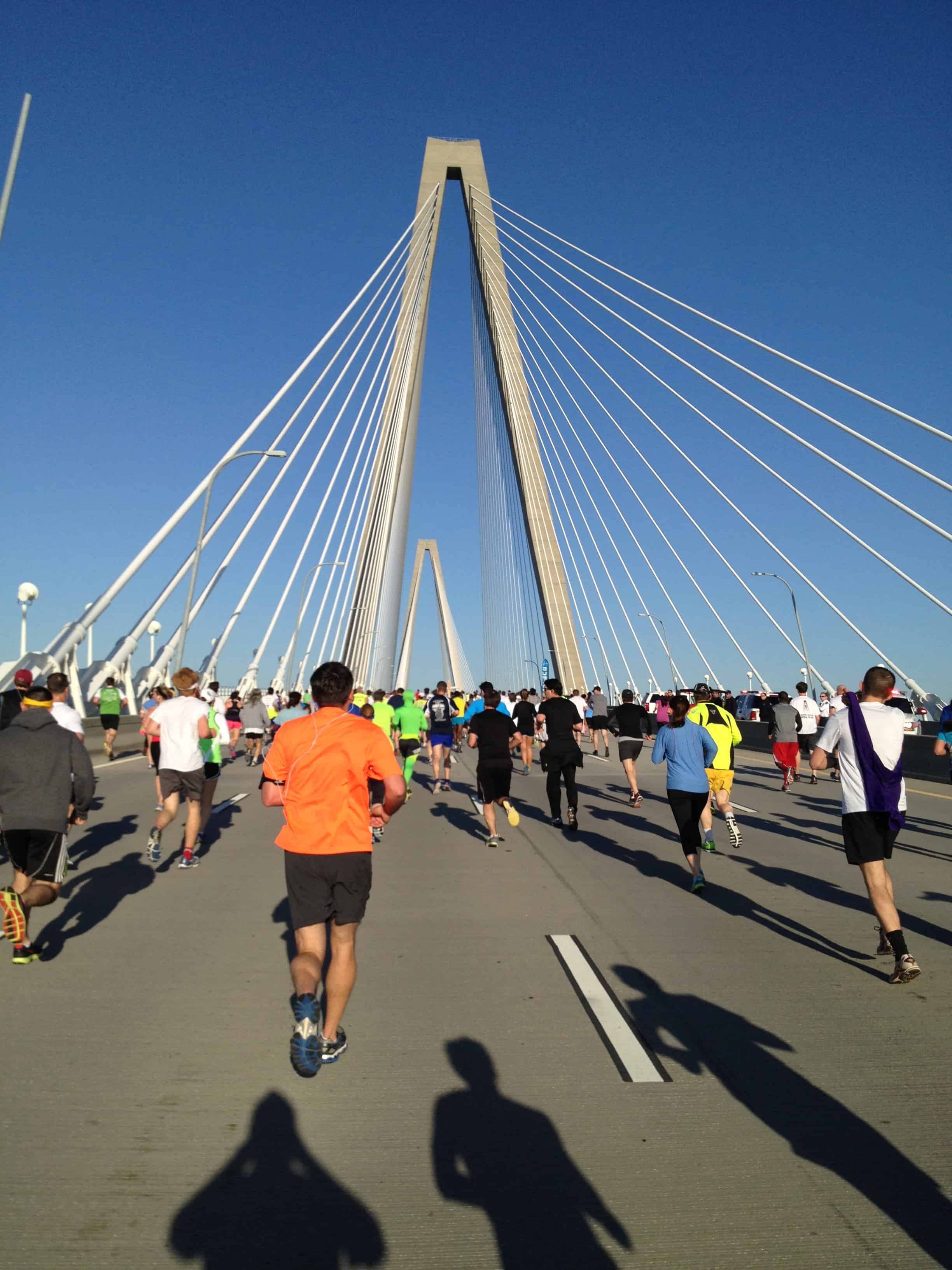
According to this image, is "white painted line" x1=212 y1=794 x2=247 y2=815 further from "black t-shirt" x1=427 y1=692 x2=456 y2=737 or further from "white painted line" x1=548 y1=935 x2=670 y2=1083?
"white painted line" x1=548 y1=935 x2=670 y2=1083

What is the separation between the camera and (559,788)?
12242 millimetres

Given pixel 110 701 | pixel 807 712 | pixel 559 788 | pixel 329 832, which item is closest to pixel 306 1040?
pixel 329 832

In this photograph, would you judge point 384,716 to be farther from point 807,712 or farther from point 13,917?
point 13,917

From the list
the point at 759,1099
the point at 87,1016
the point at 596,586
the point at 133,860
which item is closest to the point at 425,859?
the point at 133,860

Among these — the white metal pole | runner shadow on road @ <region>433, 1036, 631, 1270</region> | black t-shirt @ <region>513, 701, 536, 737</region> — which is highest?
the white metal pole

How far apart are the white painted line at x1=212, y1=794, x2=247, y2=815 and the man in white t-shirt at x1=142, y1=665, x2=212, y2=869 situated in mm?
4515

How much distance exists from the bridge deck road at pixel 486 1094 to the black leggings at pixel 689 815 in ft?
1.64

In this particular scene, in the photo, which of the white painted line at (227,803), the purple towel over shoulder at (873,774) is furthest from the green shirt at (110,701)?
the purple towel over shoulder at (873,774)

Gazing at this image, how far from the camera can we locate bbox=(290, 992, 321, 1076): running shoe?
13.0 feet

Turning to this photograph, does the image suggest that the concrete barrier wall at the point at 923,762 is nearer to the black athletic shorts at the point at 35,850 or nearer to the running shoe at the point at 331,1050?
the black athletic shorts at the point at 35,850

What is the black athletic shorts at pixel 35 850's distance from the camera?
5879 millimetres

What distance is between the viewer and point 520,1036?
451cm

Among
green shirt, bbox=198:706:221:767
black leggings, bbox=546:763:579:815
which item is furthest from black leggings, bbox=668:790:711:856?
green shirt, bbox=198:706:221:767

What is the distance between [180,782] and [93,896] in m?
1.65
